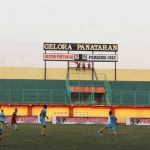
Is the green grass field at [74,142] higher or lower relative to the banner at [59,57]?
lower

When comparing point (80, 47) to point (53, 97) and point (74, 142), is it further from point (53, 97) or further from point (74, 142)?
point (74, 142)

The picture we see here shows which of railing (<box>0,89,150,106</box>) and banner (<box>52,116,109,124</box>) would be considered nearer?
banner (<box>52,116,109,124</box>)

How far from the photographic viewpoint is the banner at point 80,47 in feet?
250

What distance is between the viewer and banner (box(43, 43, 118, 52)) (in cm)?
7619

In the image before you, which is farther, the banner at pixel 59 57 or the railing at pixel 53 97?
the banner at pixel 59 57

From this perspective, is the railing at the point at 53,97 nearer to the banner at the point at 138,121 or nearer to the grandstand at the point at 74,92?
the grandstand at the point at 74,92

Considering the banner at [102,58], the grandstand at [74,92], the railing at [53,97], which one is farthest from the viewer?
the banner at [102,58]

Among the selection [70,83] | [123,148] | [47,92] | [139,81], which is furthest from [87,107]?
[123,148]

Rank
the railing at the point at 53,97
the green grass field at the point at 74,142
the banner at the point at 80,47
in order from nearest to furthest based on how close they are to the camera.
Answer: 1. the green grass field at the point at 74,142
2. the railing at the point at 53,97
3. the banner at the point at 80,47

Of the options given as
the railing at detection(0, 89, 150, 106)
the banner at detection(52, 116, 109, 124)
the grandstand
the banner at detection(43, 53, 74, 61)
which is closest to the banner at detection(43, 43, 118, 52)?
the banner at detection(43, 53, 74, 61)

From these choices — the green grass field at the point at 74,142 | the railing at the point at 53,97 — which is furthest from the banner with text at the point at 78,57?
the green grass field at the point at 74,142

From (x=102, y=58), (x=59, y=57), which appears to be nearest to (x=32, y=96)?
(x=59, y=57)

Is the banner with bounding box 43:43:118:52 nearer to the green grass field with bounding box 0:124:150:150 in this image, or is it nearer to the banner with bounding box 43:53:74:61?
the banner with bounding box 43:53:74:61

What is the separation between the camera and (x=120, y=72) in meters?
78.5
